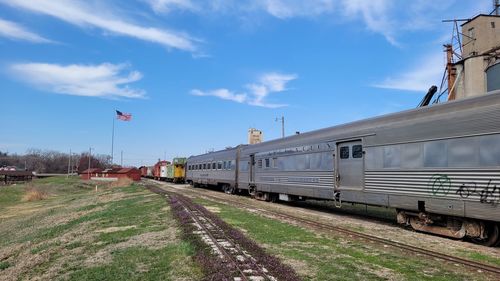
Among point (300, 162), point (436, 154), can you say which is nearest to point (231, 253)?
point (436, 154)

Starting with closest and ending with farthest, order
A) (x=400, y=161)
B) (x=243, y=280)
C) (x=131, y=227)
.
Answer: (x=243, y=280)
(x=400, y=161)
(x=131, y=227)

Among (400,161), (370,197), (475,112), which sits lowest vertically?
(370,197)

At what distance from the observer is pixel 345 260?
916 centimetres

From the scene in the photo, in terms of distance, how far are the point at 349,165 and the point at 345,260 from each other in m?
7.62

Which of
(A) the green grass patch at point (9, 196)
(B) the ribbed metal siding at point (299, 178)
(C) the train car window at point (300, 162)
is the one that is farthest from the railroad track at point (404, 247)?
(A) the green grass patch at point (9, 196)

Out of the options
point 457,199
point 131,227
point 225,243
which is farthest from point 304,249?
point 131,227

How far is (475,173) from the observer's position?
1085cm

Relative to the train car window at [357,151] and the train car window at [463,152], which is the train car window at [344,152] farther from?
the train car window at [463,152]

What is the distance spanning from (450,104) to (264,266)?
7.14m

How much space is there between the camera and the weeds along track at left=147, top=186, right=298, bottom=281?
7.93 m

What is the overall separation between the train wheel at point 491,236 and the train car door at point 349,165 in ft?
16.0

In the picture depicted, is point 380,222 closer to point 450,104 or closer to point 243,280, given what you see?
point 450,104

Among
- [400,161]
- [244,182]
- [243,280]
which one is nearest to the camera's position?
[243,280]

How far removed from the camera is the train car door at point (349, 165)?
15.8m
